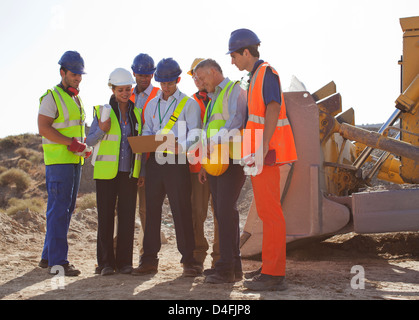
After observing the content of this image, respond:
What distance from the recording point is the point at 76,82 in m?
6.04

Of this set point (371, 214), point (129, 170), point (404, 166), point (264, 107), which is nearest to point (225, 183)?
point (264, 107)

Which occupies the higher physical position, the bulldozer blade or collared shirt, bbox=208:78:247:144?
the bulldozer blade

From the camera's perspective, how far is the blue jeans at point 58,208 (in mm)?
5750

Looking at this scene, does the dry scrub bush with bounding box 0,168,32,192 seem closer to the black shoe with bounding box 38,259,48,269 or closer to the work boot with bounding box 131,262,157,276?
the black shoe with bounding box 38,259,48,269

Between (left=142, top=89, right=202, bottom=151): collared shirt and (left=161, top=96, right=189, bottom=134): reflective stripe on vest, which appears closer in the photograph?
(left=142, top=89, right=202, bottom=151): collared shirt

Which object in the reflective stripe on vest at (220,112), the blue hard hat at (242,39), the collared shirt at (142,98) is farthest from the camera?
the collared shirt at (142,98)

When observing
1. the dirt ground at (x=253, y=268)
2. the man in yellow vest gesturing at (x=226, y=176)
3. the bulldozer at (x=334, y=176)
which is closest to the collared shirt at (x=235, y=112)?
the man in yellow vest gesturing at (x=226, y=176)

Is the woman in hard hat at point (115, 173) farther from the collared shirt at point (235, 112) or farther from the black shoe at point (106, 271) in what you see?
the collared shirt at point (235, 112)

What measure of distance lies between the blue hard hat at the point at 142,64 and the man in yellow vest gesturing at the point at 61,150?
2.05 feet

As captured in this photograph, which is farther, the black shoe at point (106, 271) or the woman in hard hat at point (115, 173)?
the woman in hard hat at point (115, 173)

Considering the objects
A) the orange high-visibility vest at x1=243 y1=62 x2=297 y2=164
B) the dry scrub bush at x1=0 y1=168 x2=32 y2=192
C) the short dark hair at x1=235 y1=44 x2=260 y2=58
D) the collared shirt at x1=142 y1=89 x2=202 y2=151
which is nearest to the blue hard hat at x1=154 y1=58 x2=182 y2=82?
the collared shirt at x1=142 y1=89 x2=202 y2=151

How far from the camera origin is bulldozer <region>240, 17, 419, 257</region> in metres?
5.64

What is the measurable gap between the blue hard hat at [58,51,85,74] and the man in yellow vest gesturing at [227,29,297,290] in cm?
226
